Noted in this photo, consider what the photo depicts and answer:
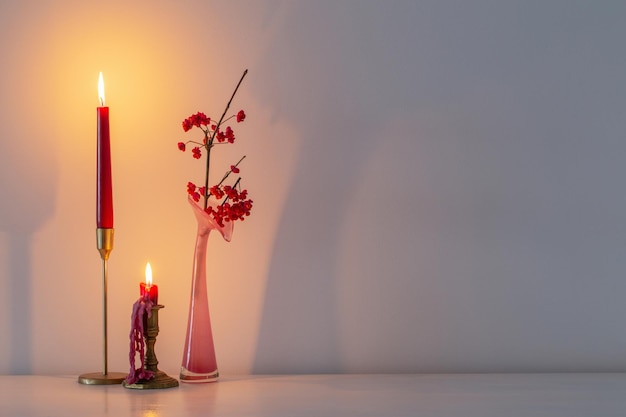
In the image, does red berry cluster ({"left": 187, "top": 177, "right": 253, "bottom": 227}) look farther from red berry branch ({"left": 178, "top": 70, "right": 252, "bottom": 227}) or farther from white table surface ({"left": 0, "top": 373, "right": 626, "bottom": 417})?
white table surface ({"left": 0, "top": 373, "right": 626, "bottom": 417})

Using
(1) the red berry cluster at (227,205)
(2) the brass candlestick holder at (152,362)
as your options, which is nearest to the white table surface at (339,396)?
(2) the brass candlestick holder at (152,362)

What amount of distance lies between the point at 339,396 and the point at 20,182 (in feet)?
2.18

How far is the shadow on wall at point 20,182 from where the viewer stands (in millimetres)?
1387

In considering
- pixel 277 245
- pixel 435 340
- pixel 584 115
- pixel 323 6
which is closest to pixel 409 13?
pixel 323 6

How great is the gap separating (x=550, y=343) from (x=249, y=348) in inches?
20.3

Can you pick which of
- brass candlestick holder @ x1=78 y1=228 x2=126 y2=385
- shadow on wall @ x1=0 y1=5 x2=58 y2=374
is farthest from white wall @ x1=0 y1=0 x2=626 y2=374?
brass candlestick holder @ x1=78 y1=228 x2=126 y2=385

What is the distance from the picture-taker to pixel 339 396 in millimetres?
1138

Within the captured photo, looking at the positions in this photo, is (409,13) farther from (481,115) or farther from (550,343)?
(550,343)

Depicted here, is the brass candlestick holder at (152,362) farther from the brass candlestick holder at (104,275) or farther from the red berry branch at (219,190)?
the red berry branch at (219,190)

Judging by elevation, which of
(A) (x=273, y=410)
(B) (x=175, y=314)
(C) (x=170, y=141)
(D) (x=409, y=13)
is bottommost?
(A) (x=273, y=410)

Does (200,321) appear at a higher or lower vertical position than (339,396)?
higher

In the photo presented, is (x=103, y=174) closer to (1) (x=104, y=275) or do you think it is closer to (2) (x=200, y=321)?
(1) (x=104, y=275)

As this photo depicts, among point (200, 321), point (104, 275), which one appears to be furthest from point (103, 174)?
point (200, 321)

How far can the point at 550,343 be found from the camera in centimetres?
141
